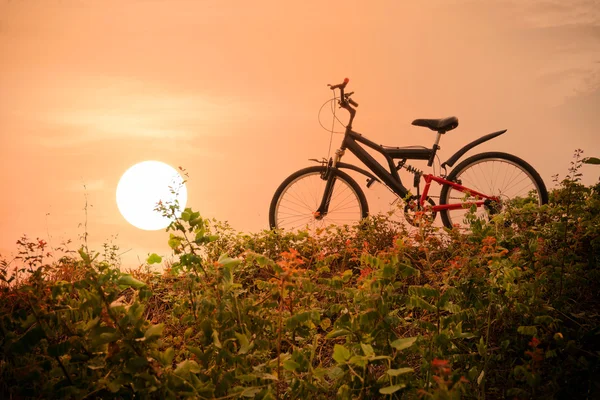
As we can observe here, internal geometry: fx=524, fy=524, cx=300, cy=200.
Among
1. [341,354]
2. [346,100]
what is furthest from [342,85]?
[341,354]

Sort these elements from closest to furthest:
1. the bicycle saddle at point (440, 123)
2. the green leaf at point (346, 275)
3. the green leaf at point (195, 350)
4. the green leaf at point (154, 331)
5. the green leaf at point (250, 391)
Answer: the green leaf at point (154, 331) → the green leaf at point (250, 391) → the green leaf at point (195, 350) → the green leaf at point (346, 275) → the bicycle saddle at point (440, 123)

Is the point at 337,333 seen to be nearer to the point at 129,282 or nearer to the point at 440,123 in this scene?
the point at 129,282

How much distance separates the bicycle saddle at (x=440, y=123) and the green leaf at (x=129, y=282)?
17.8ft

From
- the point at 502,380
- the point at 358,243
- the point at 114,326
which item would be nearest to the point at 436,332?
the point at 502,380

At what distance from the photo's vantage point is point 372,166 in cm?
697

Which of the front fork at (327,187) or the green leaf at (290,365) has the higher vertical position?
the front fork at (327,187)

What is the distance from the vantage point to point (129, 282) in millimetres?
2186

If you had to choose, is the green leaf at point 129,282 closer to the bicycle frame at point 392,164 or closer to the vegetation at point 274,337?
the vegetation at point 274,337

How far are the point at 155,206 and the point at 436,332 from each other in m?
1.55

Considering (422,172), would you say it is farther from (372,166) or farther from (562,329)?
(562,329)

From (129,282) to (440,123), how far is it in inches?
216

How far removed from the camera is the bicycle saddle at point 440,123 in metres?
6.81

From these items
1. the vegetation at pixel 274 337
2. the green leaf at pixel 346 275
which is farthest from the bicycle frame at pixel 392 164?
the green leaf at pixel 346 275

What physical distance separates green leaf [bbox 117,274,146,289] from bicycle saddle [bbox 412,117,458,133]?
17.8 ft
